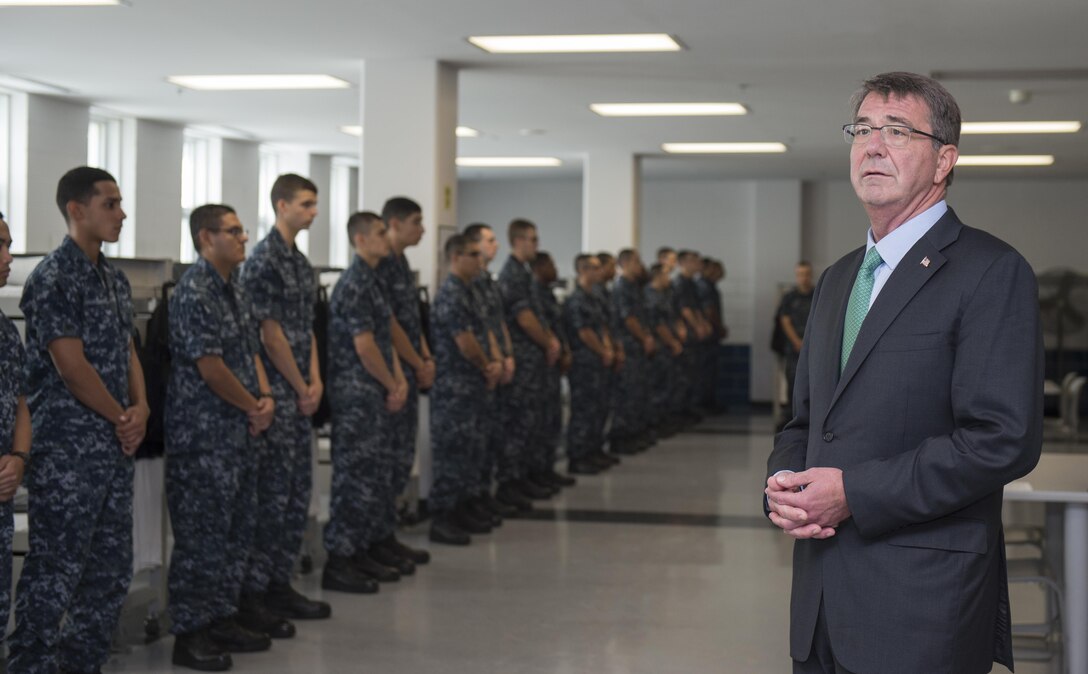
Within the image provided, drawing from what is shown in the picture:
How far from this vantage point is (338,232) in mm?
15469

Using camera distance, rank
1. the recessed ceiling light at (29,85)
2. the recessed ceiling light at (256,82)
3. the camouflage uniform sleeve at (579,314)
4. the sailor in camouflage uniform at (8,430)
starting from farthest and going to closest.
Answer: the camouflage uniform sleeve at (579,314)
the recessed ceiling light at (29,85)
the recessed ceiling light at (256,82)
the sailor in camouflage uniform at (8,430)

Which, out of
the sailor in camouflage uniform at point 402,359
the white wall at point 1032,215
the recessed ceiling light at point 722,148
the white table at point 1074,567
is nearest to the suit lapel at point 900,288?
the white table at point 1074,567

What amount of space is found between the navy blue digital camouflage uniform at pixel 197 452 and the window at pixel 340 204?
10.9 m

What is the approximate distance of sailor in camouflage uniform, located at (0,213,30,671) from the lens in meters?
3.40

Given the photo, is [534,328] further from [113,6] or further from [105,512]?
[105,512]

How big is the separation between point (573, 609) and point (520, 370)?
2.77m

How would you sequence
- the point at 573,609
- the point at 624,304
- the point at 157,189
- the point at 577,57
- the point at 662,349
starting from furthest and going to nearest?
the point at 662,349, the point at 157,189, the point at 624,304, the point at 577,57, the point at 573,609

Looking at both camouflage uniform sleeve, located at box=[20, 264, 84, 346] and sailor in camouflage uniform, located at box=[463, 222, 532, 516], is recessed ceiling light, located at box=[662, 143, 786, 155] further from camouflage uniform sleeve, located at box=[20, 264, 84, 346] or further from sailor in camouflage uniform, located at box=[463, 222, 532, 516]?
camouflage uniform sleeve, located at box=[20, 264, 84, 346]

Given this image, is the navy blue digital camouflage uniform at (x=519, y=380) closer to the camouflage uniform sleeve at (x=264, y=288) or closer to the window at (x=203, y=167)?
the camouflage uniform sleeve at (x=264, y=288)

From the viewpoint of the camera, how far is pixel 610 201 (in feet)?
44.0

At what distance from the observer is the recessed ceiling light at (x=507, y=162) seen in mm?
14562

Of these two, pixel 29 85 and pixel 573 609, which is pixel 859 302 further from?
pixel 29 85

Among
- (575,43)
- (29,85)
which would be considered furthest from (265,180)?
(575,43)

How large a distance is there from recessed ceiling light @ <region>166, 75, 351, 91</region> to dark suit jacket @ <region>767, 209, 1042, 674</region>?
24.7ft
